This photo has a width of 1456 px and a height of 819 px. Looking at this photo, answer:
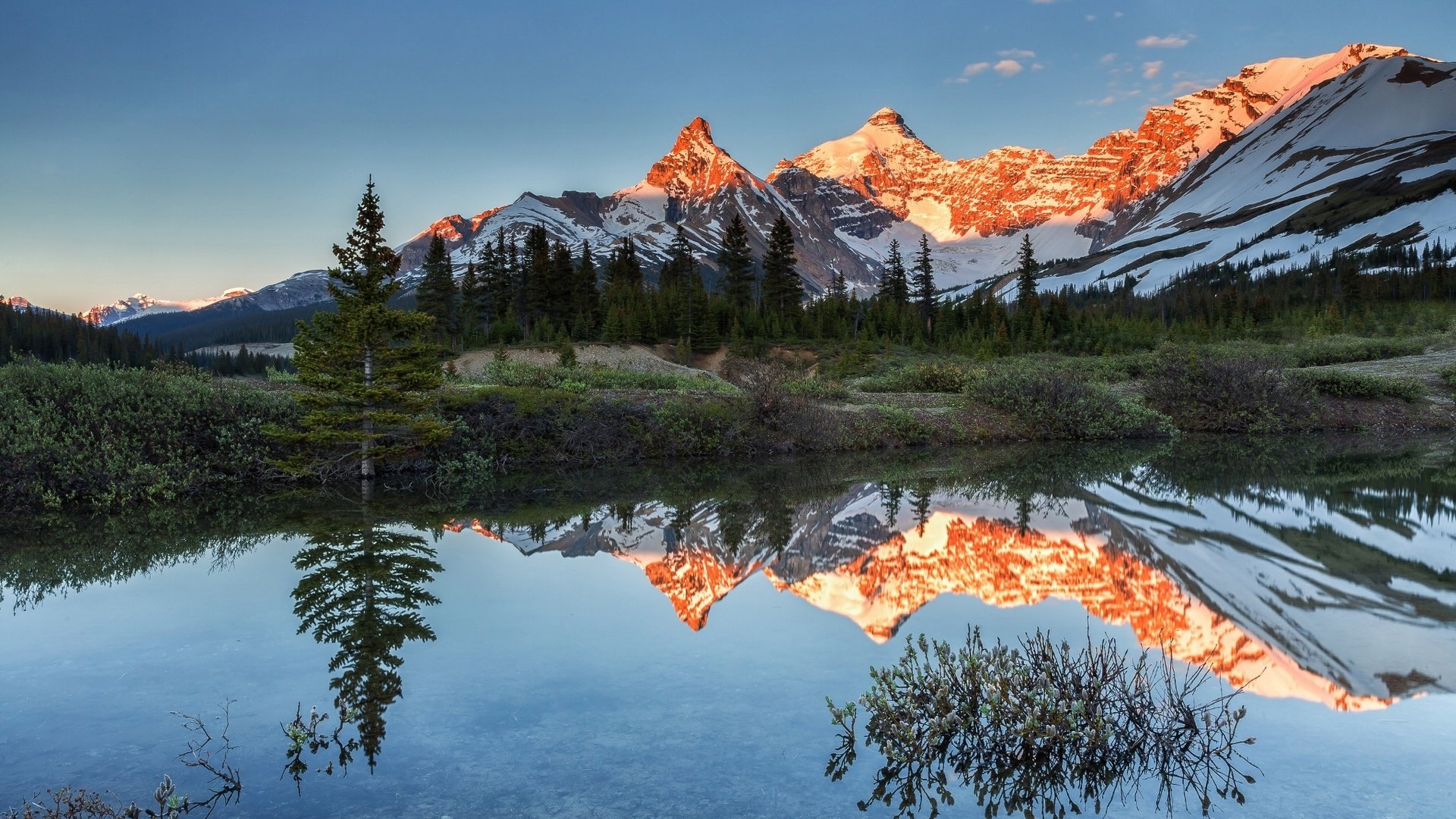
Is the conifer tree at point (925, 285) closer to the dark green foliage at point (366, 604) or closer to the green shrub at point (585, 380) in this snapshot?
the green shrub at point (585, 380)

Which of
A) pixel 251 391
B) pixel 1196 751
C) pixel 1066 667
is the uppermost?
pixel 251 391

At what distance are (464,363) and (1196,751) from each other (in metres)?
49.8

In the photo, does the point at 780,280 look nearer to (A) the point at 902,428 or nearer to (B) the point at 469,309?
(B) the point at 469,309

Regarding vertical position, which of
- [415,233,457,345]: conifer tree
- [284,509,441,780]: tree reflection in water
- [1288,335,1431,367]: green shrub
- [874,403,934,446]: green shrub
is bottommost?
[284,509,441,780]: tree reflection in water

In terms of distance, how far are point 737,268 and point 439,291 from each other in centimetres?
2269

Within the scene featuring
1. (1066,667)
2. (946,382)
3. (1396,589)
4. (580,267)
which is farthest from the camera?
(580,267)

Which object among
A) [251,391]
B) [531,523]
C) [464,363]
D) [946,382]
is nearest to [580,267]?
[464,363]

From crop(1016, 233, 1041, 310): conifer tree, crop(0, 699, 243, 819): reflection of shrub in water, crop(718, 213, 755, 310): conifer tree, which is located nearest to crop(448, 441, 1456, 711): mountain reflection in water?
crop(0, 699, 243, 819): reflection of shrub in water

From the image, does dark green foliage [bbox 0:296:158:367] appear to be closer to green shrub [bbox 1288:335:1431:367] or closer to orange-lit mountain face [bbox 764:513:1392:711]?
orange-lit mountain face [bbox 764:513:1392:711]

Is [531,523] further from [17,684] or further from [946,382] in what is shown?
[946,382]

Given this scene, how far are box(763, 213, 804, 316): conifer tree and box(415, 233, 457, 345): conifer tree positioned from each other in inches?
943

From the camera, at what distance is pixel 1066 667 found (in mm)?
5879

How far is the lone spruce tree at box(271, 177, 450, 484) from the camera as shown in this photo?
55.6ft

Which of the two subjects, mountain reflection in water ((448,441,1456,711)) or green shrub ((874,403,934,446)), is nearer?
mountain reflection in water ((448,441,1456,711))
